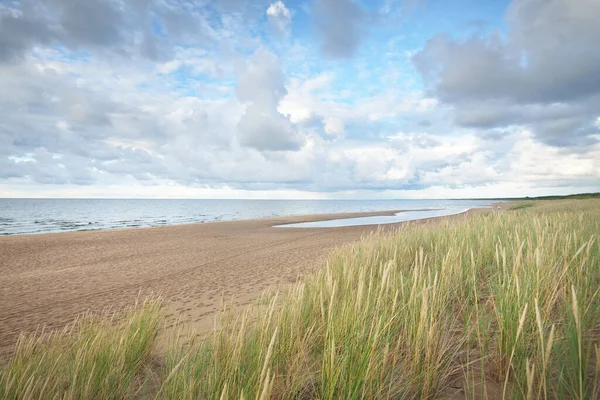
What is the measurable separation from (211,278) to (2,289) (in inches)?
280

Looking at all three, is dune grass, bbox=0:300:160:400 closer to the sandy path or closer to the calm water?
the sandy path

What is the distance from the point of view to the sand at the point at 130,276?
7.60 m

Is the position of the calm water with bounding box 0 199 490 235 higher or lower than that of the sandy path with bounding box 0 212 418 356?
higher

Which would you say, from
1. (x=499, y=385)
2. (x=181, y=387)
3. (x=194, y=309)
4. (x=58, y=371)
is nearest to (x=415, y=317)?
(x=499, y=385)

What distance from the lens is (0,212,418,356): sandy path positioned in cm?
775

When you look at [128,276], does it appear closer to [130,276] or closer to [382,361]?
[130,276]

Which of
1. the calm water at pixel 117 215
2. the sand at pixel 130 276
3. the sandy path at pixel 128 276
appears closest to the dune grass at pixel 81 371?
the sand at pixel 130 276

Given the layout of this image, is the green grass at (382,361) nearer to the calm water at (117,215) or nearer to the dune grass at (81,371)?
the dune grass at (81,371)

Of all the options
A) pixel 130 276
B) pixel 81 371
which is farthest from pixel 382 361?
pixel 130 276

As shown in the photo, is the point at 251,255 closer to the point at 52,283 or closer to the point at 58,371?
the point at 52,283

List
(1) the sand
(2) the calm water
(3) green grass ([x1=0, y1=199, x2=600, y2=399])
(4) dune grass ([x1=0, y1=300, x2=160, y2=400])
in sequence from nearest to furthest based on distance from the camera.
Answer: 1. (3) green grass ([x1=0, y1=199, x2=600, y2=399])
2. (4) dune grass ([x1=0, y1=300, x2=160, y2=400])
3. (1) the sand
4. (2) the calm water

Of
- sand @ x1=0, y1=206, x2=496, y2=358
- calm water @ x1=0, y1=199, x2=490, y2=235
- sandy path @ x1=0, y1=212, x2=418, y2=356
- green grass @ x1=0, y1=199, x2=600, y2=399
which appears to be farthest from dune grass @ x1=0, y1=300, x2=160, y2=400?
calm water @ x1=0, y1=199, x2=490, y2=235

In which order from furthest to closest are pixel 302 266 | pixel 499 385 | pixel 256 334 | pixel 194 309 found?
pixel 302 266, pixel 194 309, pixel 256 334, pixel 499 385

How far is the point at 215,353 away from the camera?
2.35 metres
